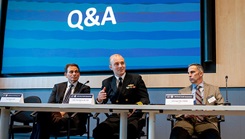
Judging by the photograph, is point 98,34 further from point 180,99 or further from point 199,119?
point 180,99

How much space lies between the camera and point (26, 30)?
550cm

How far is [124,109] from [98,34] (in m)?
2.61

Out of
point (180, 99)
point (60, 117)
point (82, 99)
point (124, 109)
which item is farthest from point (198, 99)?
point (60, 117)

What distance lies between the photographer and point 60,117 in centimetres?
369

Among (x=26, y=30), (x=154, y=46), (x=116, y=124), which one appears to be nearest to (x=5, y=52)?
(x=26, y=30)

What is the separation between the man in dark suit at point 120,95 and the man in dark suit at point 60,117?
34 cm

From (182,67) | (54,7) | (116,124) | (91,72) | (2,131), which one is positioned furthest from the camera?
(54,7)

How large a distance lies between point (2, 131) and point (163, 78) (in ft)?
8.27

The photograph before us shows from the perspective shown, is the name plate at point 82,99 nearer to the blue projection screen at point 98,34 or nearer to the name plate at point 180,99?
the name plate at point 180,99

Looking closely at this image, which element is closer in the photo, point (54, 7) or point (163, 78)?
point (163, 78)

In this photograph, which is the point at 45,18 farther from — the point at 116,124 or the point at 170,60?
the point at 116,124

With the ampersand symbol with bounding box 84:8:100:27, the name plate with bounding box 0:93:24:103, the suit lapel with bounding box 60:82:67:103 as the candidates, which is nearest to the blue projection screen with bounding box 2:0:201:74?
the ampersand symbol with bounding box 84:8:100:27

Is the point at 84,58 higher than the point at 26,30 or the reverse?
the reverse

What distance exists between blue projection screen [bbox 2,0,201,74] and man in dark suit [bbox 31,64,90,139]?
1062mm
